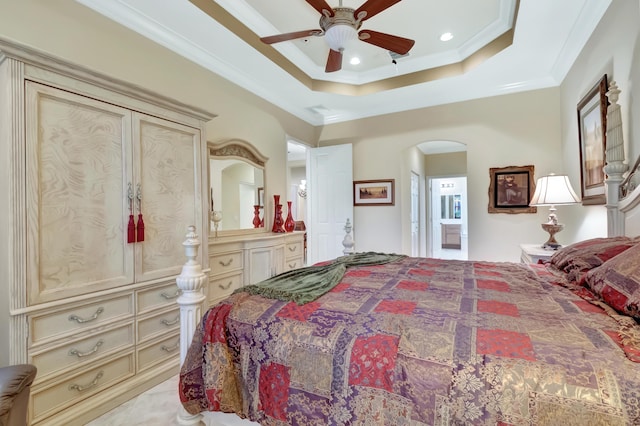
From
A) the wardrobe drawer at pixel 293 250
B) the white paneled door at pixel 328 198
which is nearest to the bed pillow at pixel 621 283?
the wardrobe drawer at pixel 293 250

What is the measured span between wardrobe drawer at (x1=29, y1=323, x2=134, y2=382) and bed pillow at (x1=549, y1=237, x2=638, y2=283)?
2.64m

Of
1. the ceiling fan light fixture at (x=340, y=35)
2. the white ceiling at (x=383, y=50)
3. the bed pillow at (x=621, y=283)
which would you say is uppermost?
the white ceiling at (x=383, y=50)

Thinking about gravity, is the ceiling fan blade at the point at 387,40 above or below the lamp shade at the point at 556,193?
above

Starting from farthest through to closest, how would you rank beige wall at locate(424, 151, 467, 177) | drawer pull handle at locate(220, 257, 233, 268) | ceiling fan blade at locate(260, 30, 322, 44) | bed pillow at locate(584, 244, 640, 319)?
beige wall at locate(424, 151, 467, 177)
drawer pull handle at locate(220, 257, 233, 268)
ceiling fan blade at locate(260, 30, 322, 44)
bed pillow at locate(584, 244, 640, 319)

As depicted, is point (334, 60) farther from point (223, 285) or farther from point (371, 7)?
point (223, 285)

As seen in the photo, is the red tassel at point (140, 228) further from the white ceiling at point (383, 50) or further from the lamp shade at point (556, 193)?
the lamp shade at point (556, 193)

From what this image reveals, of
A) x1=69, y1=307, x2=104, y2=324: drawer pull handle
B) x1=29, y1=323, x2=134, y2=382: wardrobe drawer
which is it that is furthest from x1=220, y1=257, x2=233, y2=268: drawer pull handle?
x1=69, y1=307, x2=104, y2=324: drawer pull handle

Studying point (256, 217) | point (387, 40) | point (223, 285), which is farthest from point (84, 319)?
point (387, 40)

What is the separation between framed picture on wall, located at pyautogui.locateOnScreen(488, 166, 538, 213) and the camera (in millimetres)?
3607

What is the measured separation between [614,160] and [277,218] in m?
3.12

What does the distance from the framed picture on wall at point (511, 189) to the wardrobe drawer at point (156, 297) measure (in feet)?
12.3

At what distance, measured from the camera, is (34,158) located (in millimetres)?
1484

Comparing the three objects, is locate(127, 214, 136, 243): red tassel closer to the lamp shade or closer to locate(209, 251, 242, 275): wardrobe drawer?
locate(209, 251, 242, 275): wardrobe drawer

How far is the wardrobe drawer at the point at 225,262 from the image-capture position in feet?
8.70
